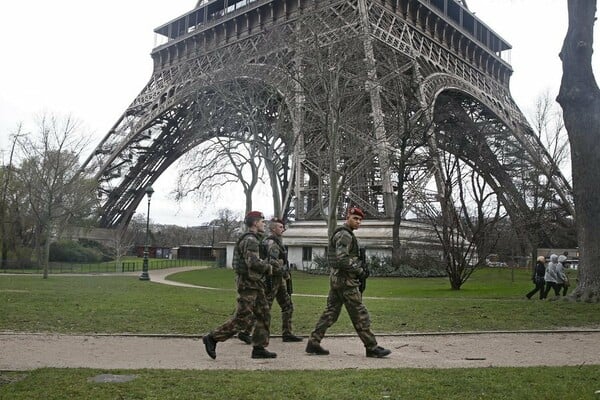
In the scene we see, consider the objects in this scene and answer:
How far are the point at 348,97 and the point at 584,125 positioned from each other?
52.2 feet

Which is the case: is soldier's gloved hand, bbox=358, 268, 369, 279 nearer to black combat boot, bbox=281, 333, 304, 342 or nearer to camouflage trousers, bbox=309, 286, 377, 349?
camouflage trousers, bbox=309, 286, 377, 349

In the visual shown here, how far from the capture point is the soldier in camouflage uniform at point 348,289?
7965mm

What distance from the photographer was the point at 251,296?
8.11m

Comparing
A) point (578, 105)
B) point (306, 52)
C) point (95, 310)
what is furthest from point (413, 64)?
point (95, 310)

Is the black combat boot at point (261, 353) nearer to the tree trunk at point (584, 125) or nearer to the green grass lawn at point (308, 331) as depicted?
the green grass lawn at point (308, 331)

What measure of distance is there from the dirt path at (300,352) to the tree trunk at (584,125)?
468 cm

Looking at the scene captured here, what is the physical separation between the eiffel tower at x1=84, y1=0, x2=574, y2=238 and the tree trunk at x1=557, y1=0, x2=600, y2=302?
476 inches

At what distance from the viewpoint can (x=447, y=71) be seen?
148 feet

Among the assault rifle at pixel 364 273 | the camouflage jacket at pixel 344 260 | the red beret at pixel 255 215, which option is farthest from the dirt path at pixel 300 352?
the red beret at pixel 255 215

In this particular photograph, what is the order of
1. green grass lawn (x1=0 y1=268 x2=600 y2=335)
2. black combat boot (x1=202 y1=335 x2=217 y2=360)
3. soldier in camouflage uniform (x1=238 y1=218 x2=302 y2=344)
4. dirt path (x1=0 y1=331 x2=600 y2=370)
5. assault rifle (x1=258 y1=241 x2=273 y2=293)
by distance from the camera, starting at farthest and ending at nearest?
green grass lawn (x1=0 y1=268 x2=600 y2=335)
soldier in camouflage uniform (x1=238 y1=218 x2=302 y2=344)
assault rifle (x1=258 y1=241 x2=273 y2=293)
black combat boot (x1=202 y1=335 x2=217 y2=360)
dirt path (x1=0 y1=331 x2=600 y2=370)

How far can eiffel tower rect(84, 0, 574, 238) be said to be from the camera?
30.0 metres

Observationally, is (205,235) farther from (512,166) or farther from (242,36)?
(512,166)

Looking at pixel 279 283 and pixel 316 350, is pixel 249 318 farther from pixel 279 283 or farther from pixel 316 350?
pixel 279 283

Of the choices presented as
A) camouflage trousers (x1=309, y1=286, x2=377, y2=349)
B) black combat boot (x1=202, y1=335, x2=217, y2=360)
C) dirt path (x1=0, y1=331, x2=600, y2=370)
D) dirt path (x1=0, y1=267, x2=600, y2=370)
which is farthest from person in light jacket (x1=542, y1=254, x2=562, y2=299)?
black combat boot (x1=202, y1=335, x2=217, y2=360)
